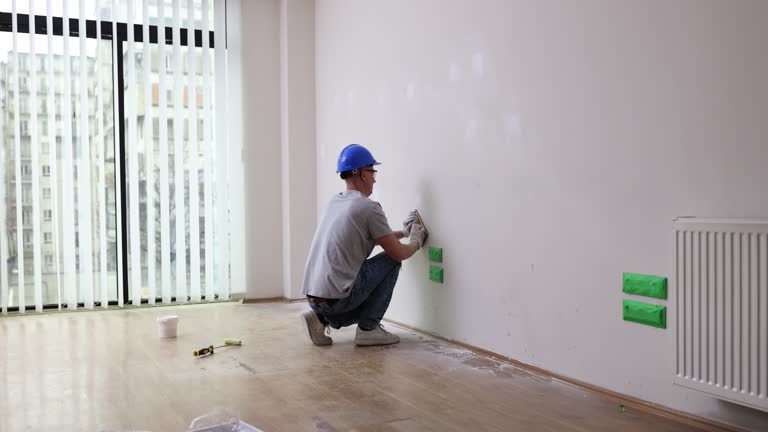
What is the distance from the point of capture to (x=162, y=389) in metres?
2.77

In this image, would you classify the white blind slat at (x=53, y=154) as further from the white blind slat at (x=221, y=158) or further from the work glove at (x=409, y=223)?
the work glove at (x=409, y=223)

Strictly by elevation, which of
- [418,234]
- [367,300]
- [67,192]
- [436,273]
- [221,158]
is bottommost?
[367,300]

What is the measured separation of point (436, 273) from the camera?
3686mm

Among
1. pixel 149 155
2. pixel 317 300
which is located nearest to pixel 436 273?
pixel 317 300

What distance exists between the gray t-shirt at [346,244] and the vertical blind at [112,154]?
183 centimetres

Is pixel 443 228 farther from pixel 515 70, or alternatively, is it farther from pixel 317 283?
pixel 515 70

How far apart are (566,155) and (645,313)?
700 millimetres

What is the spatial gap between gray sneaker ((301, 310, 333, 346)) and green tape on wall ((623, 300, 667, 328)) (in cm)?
161

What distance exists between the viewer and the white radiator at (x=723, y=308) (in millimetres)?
1947

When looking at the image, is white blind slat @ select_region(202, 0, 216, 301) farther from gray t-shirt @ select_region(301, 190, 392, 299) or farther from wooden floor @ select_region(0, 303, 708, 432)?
gray t-shirt @ select_region(301, 190, 392, 299)

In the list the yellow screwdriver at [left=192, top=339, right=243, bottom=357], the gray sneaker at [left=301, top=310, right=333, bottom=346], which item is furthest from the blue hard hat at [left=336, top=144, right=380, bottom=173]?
the yellow screwdriver at [left=192, top=339, right=243, bottom=357]

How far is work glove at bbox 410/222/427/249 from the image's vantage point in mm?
3662

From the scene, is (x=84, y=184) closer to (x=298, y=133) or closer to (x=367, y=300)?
(x=298, y=133)

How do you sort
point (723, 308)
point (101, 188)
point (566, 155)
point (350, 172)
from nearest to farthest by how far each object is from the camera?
1. point (723, 308)
2. point (566, 155)
3. point (350, 172)
4. point (101, 188)
